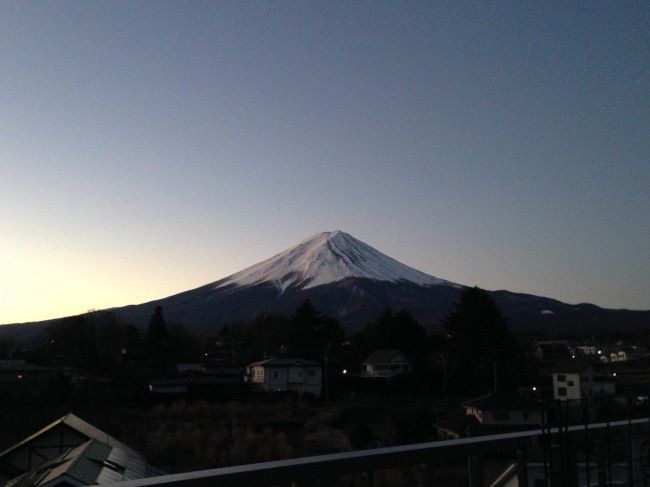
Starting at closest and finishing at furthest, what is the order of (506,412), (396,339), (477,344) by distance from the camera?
(506,412)
(477,344)
(396,339)

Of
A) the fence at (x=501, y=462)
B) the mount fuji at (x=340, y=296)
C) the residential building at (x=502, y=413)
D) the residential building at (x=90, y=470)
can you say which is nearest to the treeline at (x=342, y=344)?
the residential building at (x=502, y=413)

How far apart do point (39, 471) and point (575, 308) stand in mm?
141283

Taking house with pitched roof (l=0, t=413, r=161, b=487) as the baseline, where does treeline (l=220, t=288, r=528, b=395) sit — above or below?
above

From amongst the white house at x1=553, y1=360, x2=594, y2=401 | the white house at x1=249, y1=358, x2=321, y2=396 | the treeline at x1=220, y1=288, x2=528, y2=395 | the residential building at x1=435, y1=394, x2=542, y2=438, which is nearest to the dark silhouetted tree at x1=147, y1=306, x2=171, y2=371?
the treeline at x1=220, y1=288, x2=528, y2=395

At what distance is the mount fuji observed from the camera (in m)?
108

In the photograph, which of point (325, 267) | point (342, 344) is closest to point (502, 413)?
point (342, 344)

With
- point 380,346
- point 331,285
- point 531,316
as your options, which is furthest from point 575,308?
point 380,346

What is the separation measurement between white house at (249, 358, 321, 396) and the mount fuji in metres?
62.6

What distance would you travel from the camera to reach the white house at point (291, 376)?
33.9 meters

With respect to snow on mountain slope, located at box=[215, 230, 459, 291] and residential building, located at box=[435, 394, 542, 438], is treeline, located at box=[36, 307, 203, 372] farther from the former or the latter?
snow on mountain slope, located at box=[215, 230, 459, 291]

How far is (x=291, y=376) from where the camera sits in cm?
3419

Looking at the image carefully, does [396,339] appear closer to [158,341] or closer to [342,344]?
[342,344]

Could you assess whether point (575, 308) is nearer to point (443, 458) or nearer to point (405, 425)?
point (405, 425)

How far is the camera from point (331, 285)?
4759 inches
